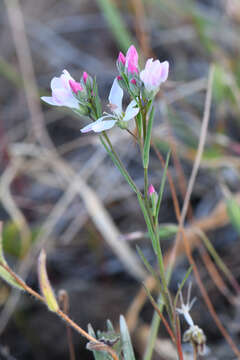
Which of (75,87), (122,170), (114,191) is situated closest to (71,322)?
(122,170)

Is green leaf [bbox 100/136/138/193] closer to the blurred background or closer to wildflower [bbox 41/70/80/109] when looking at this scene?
wildflower [bbox 41/70/80/109]

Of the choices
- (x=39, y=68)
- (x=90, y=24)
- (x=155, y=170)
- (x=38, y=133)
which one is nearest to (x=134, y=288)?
(x=155, y=170)

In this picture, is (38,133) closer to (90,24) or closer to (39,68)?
(39,68)

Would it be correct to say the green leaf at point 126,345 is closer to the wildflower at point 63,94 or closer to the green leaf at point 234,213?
the wildflower at point 63,94

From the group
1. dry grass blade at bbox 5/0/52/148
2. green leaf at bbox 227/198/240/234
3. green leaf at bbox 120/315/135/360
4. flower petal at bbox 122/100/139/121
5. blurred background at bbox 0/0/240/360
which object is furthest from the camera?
dry grass blade at bbox 5/0/52/148

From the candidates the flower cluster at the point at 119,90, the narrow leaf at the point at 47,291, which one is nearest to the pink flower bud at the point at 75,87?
the flower cluster at the point at 119,90

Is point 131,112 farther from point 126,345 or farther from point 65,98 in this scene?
point 126,345

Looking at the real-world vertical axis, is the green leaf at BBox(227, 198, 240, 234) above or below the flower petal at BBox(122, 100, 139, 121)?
below

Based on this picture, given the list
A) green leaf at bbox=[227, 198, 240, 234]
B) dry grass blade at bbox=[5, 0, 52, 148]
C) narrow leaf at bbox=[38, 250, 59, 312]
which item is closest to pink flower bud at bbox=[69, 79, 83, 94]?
narrow leaf at bbox=[38, 250, 59, 312]
